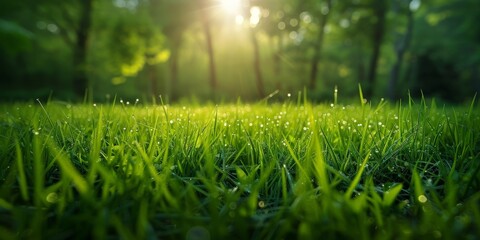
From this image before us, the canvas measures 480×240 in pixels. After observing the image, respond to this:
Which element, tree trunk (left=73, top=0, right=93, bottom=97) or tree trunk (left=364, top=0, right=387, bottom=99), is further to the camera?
tree trunk (left=364, top=0, right=387, bottom=99)

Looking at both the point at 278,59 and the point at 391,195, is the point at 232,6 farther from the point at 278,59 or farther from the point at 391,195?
the point at 391,195

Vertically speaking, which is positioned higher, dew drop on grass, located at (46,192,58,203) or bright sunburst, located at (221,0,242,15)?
bright sunburst, located at (221,0,242,15)

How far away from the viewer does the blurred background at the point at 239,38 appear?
1906cm

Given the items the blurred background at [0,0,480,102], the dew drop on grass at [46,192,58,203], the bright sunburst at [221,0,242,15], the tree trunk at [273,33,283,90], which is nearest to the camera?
the dew drop on grass at [46,192,58,203]

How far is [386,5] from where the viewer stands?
21797 mm

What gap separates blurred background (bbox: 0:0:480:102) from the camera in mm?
19062

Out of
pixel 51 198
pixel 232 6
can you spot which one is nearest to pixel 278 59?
pixel 232 6

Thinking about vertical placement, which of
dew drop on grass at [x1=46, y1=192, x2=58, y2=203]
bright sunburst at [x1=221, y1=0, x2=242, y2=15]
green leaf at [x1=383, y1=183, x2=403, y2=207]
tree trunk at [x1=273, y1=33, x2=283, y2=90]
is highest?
bright sunburst at [x1=221, y1=0, x2=242, y2=15]

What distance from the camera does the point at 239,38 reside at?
1325 inches

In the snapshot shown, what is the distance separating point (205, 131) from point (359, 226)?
1.04 m

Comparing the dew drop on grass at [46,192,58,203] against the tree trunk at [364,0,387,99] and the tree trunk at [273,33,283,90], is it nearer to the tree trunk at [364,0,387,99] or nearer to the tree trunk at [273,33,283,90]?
the tree trunk at [364,0,387,99]

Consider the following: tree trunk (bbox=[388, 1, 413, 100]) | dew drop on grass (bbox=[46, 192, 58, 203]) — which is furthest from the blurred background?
dew drop on grass (bbox=[46, 192, 58, 203])

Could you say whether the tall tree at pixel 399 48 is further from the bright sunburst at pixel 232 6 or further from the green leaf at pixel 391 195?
the green leaf at pixel 391 195

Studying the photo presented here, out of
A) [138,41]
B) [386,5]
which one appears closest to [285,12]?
[386,5]
